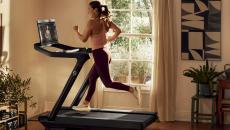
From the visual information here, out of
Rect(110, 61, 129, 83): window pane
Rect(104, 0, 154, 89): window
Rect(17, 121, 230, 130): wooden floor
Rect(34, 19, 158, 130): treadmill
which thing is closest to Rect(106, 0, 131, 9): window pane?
Rect(104, 0, 154, 89): window

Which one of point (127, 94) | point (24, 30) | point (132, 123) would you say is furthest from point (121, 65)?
point (132, 123)

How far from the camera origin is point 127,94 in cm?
732

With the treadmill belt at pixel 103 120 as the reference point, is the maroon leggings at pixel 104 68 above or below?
above

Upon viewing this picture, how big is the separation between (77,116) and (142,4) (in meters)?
2.26

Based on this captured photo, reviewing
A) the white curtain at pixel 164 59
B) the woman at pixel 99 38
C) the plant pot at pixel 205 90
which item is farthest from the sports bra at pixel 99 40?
the plant pot at pixel 205 90

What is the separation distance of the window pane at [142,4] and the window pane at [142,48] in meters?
0.49

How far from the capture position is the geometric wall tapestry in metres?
6.77

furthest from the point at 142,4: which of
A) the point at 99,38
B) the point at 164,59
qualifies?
the point at 99,38

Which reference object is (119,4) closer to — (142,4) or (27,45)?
(142,4)

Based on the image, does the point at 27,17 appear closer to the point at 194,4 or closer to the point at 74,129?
the point at 74,129

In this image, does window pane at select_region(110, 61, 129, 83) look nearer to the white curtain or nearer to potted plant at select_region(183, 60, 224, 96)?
the white curtain

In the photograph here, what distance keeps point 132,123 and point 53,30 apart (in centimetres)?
162

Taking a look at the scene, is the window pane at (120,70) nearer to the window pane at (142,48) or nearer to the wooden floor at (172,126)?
the window pane at (142,48)

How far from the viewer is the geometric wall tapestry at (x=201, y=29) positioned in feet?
22.2
